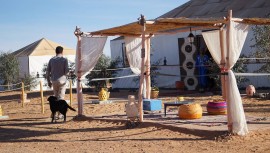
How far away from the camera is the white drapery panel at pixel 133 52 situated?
12.2 meters

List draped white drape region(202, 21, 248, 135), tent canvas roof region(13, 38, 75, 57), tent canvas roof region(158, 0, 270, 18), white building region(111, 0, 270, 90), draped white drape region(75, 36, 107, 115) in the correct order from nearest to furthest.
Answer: draped white drape region(202, 21, 248, 135) → draped white drape region(75, 36, 107, 115) → white building region(111, 0, 270, 90) → tent canvas roof region(158, 0, 270, 18) → tent canvas roof region(13, 38, 75, 57)

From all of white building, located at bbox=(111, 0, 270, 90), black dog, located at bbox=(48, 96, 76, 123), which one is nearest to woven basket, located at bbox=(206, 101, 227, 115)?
black dog, located at bbox=(48, 96, 76, 123)

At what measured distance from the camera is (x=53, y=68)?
10836 mm

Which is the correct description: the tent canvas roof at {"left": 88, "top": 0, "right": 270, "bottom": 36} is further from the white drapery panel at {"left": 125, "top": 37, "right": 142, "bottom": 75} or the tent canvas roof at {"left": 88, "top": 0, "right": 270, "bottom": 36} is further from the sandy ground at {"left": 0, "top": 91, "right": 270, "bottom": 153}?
the sandy ground at {"left": 0, "top": 91, "right": 270, "bottom": 153}

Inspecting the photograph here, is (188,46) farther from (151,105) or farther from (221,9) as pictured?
(151,105)

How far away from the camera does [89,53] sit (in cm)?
1170

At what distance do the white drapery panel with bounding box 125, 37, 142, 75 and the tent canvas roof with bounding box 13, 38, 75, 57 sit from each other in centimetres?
1946

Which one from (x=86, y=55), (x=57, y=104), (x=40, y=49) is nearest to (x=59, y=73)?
(x=57, y=104)

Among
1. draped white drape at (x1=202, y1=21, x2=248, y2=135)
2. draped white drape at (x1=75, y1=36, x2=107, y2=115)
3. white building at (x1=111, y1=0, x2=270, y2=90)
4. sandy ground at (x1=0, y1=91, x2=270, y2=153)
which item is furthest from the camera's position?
white building at (x1=111, y1=0, x2=270, y2=90)

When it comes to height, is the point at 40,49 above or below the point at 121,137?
above

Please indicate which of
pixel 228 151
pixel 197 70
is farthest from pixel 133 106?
pixel 197 70

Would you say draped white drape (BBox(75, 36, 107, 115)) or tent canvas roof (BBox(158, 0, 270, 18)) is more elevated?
tent canvas roof (BBox(158, 0, 270, 18))

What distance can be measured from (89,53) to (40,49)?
2071 centimetres

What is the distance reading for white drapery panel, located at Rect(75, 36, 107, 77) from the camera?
38.1 feet
